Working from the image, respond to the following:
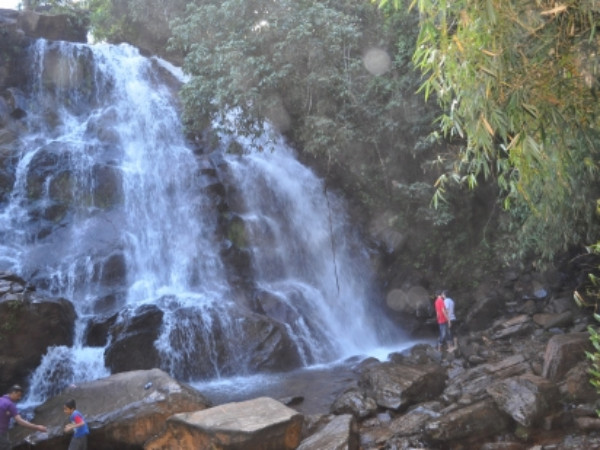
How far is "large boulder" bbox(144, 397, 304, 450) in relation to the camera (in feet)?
22.7

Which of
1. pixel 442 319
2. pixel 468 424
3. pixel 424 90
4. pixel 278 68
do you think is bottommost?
pixel 468 424

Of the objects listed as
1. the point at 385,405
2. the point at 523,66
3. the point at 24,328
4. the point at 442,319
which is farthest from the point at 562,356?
the point at 24,328

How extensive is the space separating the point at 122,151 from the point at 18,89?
5768 millimetres

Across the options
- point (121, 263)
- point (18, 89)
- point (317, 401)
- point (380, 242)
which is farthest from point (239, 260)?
point (18, 89)

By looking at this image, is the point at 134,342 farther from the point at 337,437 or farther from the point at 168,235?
the point at 337,437

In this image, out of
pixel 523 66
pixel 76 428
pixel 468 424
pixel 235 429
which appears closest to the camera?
pixel 523 66

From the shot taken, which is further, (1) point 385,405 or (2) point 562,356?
(1) point 385,405

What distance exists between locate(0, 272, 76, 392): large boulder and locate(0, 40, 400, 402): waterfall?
385 mm

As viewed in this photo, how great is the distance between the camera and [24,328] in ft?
38.7

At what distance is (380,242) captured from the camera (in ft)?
62.0

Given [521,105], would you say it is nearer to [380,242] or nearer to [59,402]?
[59,402]

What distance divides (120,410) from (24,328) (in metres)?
5.02

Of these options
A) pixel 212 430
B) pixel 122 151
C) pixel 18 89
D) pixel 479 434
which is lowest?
pixel 479 434

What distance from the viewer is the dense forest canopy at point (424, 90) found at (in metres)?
4.29
